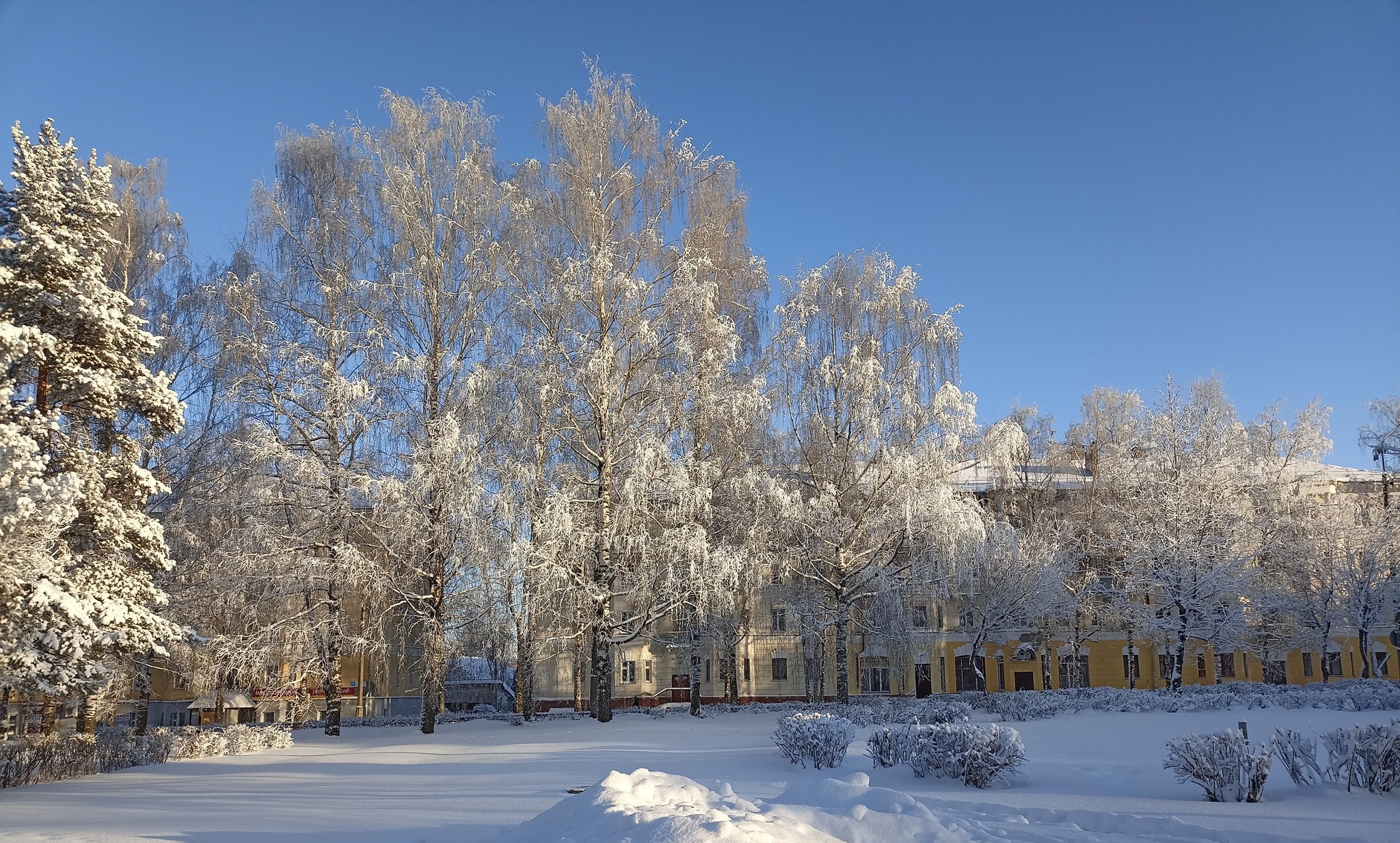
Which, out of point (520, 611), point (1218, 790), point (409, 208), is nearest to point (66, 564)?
point (520, 611)

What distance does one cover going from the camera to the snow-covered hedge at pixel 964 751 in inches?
469

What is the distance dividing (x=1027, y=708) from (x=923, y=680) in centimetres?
2177

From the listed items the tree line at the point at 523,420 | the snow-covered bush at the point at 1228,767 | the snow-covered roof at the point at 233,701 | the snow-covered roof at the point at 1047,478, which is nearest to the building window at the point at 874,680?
the snow-covered roof at the point at 1047,478

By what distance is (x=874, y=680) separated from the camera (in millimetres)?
46875

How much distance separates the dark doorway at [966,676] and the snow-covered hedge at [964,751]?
31989 mm

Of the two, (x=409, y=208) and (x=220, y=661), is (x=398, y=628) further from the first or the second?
(x=409, y=208)

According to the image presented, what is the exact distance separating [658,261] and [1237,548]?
23725mm

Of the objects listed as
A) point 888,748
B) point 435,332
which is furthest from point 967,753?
point 435,332

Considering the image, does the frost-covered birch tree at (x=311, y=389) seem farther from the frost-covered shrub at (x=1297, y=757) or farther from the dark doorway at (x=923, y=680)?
the dark doorway at (x=923, y=680)

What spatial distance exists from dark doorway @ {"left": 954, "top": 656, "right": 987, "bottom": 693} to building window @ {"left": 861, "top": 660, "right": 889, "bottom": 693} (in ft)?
11.6

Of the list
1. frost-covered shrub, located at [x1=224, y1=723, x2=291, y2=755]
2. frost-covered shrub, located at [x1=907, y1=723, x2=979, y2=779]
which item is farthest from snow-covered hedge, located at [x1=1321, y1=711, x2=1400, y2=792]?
frost-covered shrub, located at [x1=224, y1=723, x2=291, y2=755]

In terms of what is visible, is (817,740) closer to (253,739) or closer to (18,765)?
(18,765)

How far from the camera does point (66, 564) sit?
45.7 ft

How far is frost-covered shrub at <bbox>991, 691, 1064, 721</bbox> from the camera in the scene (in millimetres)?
21719
